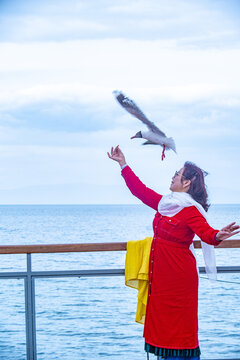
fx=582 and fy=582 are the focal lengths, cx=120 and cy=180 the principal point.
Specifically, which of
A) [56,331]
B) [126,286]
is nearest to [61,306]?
[56,331]

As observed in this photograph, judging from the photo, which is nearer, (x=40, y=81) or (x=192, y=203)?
(x=192, y=203)

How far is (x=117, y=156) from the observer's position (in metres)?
2.83

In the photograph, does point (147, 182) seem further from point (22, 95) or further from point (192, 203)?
point (22, 95)

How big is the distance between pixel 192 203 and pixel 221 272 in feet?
1.81

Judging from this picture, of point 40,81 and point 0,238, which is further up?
point 40,81

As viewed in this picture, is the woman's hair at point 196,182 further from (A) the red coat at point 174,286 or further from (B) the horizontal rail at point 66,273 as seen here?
(B) the horizontal rail at point 66,273

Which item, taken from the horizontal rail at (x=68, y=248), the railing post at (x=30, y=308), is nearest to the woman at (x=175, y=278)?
the horizontal rail at (x=68, y=248)

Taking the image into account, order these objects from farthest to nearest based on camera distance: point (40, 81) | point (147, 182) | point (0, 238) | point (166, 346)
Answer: point (40, 81) → point (0, 238) → point (147, 182) → point (166, 346)

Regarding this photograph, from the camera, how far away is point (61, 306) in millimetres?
2986

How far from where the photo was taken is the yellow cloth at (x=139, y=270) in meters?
2.73

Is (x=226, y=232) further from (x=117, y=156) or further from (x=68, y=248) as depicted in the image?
(x=68, y=248)

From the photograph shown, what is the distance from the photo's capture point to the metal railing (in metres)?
2.89

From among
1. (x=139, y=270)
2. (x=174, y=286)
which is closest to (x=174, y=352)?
(x=174, y=286)

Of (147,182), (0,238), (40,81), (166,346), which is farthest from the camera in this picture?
(40,81)
